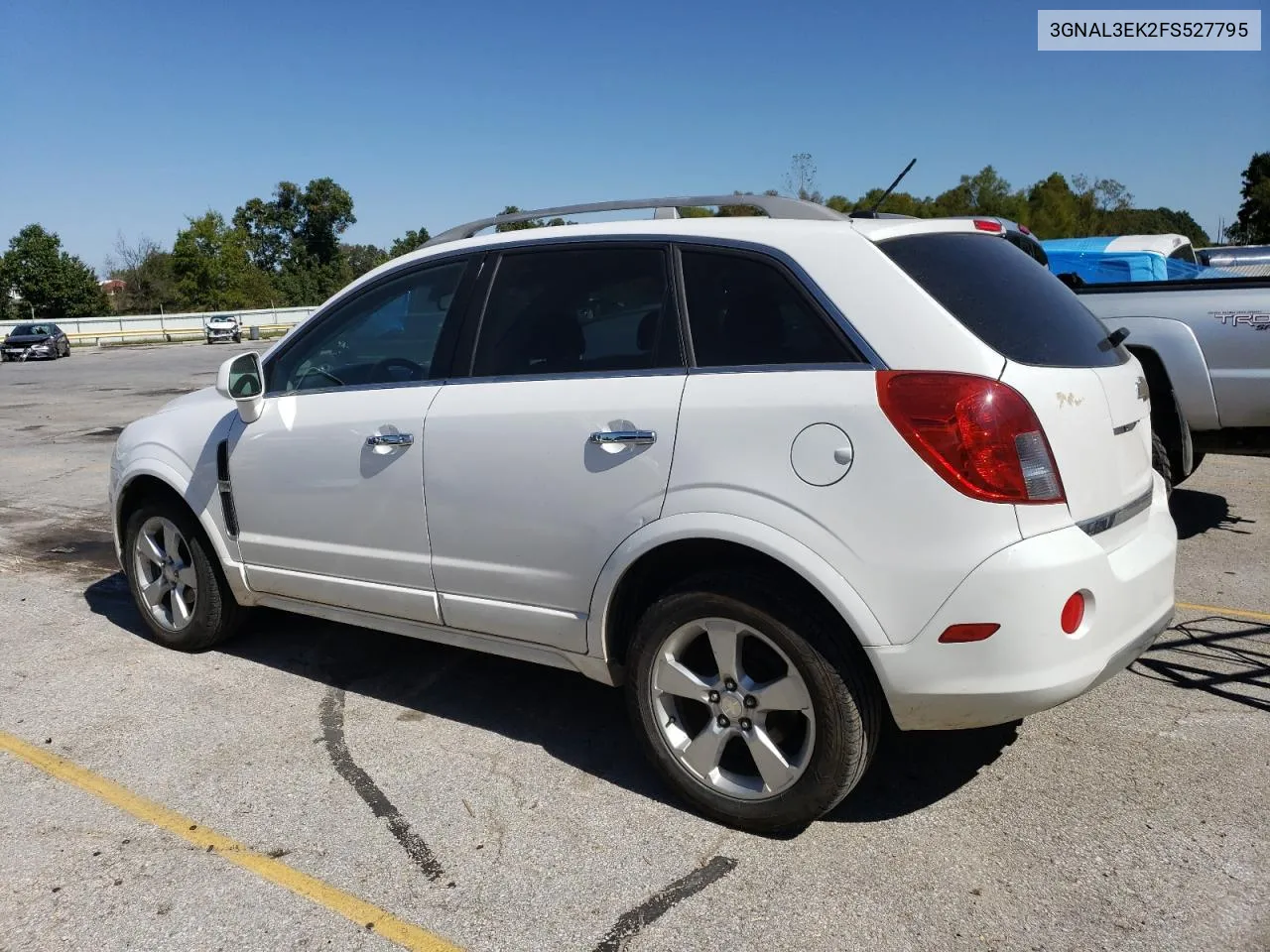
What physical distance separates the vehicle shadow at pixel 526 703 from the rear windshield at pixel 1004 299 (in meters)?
1.47

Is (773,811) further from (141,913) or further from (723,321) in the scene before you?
(141,913)

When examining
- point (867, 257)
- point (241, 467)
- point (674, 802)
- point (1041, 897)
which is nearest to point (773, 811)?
point (674, 802)

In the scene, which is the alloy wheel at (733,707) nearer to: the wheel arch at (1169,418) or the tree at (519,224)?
the tree at (519,224)

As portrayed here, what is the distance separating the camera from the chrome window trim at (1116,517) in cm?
298

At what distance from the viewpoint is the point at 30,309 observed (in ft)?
232

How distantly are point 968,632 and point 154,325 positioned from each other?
67680 millimetres

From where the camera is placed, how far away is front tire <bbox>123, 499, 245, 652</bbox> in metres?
4.86

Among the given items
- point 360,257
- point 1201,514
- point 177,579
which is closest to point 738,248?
point 177,579

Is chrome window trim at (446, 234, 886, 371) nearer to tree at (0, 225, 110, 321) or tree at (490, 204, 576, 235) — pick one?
tree at (490, 204, 576, 235)

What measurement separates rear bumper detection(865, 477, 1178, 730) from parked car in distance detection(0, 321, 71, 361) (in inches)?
1730

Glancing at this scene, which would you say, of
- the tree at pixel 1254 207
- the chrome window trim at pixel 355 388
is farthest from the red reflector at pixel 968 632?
the tree at pixel 1254 207

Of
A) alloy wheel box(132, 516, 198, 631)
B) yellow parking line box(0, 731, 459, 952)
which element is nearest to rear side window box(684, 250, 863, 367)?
yellow parking line box(0, 731, 459, 952)

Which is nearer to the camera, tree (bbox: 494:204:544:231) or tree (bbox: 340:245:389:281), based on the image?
tree (bbox: 494:204:544:231)

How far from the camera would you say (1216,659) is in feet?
14.9
